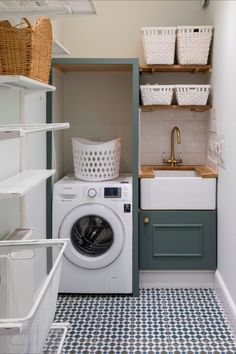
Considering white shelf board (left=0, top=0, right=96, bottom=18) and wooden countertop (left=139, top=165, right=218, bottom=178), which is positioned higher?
white shelf board (left=0, top=0, right=96, bottom=18)

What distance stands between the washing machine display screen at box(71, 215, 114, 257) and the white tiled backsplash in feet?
3.30

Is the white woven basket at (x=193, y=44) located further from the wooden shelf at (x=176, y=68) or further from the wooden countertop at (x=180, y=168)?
the wooden countertop at (x=180, y=168)

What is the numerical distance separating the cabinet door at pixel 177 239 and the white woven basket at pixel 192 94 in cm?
95

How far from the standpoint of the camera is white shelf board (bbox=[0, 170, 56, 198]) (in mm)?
2119

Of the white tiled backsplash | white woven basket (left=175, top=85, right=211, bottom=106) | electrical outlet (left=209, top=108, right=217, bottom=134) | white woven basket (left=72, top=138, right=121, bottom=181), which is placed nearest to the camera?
white woven basket (left=72, top=138, right=121, bottom=181)

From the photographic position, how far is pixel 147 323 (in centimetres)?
346

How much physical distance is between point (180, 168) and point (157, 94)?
0.74 metres

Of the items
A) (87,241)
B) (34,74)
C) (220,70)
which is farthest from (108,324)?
(220,70)

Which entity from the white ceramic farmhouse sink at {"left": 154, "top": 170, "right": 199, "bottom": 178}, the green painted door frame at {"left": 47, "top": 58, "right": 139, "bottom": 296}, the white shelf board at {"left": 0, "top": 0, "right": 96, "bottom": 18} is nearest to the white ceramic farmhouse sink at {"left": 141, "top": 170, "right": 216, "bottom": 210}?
the green painted door frame at {"left": 47, "top": 58, "right": 139, "bottom": 296}

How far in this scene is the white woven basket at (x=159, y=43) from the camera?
4.16 m

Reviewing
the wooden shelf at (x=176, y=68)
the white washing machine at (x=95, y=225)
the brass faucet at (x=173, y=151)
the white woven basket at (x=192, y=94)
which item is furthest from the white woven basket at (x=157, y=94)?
the white washing machine at (x=95, y=225)

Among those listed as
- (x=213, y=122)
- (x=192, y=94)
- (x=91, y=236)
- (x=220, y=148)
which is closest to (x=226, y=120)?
(x=220, y=148)

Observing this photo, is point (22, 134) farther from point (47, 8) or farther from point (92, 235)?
point (92, 235)

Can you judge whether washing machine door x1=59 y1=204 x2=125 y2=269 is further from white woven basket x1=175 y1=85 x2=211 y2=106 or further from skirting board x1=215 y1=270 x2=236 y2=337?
white woven basket x1=175 y1=85 x2=211 y2=106
